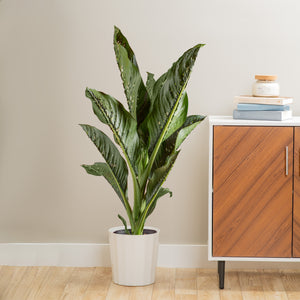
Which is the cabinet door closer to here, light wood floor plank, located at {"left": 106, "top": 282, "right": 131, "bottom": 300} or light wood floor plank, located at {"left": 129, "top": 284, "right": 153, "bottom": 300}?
light wood floor plank, located at {"left": 129, "top": 284, "right": 153, "bottom": 300}

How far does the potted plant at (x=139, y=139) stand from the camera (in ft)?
9.91

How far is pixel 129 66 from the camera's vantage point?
303 cm

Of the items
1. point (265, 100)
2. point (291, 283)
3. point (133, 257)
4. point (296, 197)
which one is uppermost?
point (265, 100)

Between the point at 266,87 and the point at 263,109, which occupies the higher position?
the point at 266,87

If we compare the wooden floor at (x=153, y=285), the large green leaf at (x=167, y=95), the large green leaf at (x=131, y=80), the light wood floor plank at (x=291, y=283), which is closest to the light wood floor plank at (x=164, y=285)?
the wooden floor at (x=153, y=285)

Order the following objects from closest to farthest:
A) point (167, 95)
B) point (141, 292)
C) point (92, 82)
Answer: point (167, 95)
point (141, 292)
point (92, 82)

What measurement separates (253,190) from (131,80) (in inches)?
32.8

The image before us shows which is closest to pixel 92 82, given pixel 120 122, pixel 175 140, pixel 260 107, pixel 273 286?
pixel 120 122

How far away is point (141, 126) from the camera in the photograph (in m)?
3.19

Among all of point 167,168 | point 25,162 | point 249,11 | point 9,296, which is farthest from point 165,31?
point 9,296

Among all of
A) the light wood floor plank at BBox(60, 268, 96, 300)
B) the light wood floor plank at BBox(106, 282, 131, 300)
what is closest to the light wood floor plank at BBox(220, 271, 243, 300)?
the light wood floor plank at BBox(106, 282, 131, 300)

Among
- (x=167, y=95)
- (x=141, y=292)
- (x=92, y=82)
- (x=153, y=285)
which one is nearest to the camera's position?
(x=167, y=95)

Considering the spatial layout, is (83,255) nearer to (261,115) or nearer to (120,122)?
(120,122)

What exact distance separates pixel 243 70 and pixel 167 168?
0.83 m
